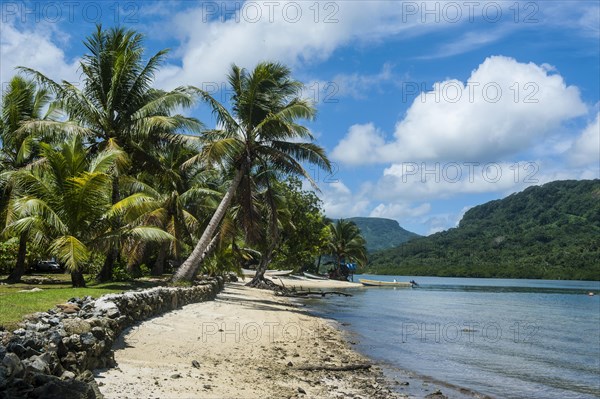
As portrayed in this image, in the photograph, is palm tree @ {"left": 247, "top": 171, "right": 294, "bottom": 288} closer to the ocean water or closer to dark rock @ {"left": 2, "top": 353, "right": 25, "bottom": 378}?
the ocean water

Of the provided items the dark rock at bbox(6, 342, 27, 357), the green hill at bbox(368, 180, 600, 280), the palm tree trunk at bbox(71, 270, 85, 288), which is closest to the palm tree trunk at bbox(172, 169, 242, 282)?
the palm tree trunk at bbox(71, 270, 85, 288)

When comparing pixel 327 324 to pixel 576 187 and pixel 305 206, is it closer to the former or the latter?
pixel 305 206

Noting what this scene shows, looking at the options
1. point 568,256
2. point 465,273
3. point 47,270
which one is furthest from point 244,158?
point 465,273

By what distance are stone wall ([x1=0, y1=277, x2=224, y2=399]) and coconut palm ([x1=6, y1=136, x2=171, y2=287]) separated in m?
4.34

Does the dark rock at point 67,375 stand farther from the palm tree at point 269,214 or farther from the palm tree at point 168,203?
the palm tree at point 269,214

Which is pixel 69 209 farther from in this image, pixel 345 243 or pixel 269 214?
pixel 345 243

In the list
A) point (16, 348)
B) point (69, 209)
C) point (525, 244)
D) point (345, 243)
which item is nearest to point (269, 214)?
point (69, 209)

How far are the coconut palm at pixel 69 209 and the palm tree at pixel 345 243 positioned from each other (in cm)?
5542

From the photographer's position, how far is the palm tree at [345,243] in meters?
71.2

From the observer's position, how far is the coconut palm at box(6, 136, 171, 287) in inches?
566

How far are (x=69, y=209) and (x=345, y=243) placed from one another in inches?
2306

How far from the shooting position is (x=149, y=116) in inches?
813

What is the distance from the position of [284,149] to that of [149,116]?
5.76 meters

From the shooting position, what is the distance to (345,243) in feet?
236
